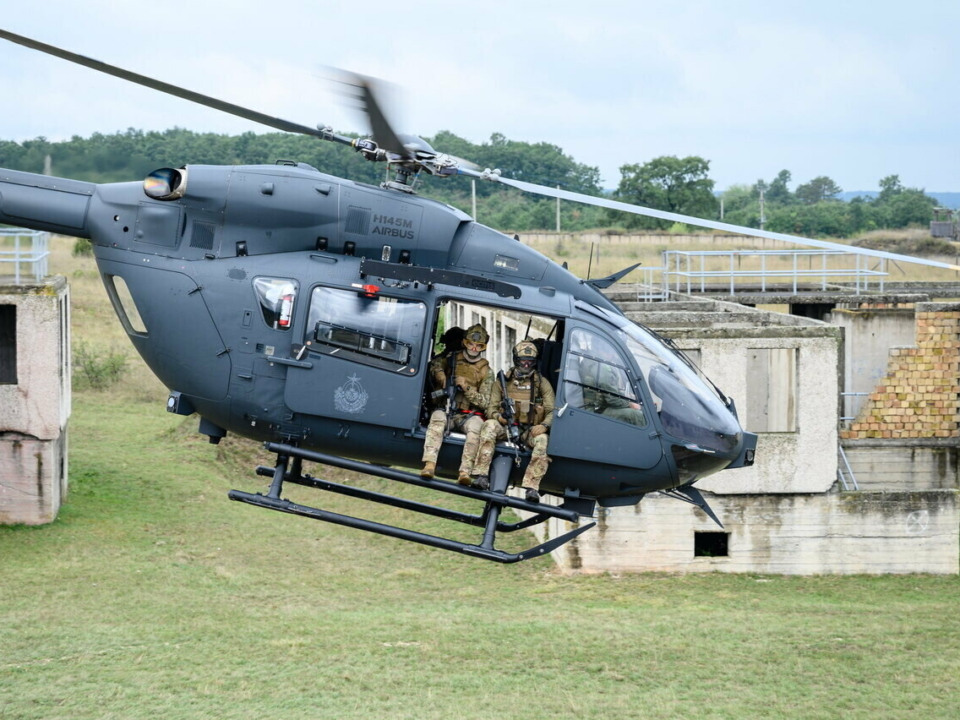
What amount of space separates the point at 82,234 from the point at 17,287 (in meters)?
12.2

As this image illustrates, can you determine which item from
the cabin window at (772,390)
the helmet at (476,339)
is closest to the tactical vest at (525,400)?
the helmet at (476,339)

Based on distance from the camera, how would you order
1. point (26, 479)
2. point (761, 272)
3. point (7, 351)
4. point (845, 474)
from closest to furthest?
1. point (26, 479)
2. point (845, 474)
3. point (7, 351)
4. point (761, 272)

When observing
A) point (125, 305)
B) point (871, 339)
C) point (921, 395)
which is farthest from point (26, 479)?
point (871, 339)

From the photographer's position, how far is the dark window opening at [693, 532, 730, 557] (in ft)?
69.8

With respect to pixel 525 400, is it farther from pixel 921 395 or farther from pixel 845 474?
pixel 921 395

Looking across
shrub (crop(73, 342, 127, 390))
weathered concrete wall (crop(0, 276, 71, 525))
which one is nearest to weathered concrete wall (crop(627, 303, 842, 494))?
weathered concrete wall (crop(0, 276, 71, 525))

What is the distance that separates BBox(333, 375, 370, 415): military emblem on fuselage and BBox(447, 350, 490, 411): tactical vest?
0.85 metres

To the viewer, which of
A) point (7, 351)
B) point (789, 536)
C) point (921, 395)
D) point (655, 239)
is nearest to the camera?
point (789, 536)

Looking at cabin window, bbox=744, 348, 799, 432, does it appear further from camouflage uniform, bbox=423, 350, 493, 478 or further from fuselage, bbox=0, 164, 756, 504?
camouflage uniform, bbox=423, 350, 493, 478

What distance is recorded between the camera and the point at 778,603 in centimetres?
1992

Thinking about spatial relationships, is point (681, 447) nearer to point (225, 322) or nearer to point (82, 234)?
point (225, 322)

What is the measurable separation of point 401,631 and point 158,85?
35.2ft

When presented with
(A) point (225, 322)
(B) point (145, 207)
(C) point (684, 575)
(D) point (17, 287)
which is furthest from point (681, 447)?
(D) point (17, 287)

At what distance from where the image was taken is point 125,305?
34.9ft
